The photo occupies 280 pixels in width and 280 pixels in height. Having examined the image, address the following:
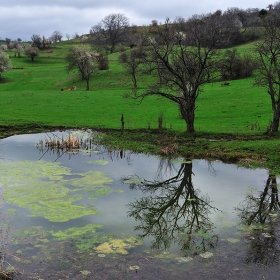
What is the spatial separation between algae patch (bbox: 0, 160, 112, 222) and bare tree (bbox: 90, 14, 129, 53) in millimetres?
111547

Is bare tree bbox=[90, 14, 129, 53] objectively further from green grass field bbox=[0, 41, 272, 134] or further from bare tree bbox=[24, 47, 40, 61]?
green grass field bbox=[0, 41, 272, 134]

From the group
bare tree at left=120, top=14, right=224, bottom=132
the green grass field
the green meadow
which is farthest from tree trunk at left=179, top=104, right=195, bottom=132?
the green grass field

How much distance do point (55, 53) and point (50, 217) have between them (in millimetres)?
125186

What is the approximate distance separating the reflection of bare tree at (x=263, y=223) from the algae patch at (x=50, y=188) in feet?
21.1

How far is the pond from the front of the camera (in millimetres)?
9977

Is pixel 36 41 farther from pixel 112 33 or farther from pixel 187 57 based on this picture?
pixel 187 57

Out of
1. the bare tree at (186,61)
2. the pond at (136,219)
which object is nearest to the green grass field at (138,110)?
the bare tree at (186,61)

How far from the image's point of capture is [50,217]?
13.4 meters

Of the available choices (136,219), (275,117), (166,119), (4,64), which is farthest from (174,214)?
(4,64)

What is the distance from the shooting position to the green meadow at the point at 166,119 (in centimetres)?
2472

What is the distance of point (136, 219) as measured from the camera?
13.5 m

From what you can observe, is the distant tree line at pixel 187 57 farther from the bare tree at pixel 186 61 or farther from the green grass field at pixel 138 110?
the green grass field at pixel 138 110

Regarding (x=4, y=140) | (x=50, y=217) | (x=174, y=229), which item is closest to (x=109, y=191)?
(x=50, y=217)

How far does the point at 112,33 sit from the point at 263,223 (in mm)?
140811
